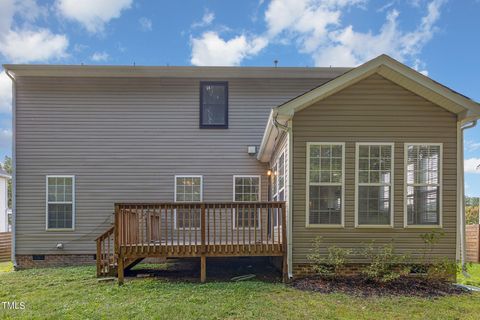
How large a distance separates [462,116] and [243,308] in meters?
5.52

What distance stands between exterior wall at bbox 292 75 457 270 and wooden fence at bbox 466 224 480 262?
17.7 feet

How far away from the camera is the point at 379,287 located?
599 centimetres

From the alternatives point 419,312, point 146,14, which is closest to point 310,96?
point 419,312

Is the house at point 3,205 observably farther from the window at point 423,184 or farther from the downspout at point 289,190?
the window at point 423,184

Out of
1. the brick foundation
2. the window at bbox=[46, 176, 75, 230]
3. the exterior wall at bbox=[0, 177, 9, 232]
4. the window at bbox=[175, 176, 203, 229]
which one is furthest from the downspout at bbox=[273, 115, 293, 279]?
the exterior wall at bbox=[0, 177, 9, 232]

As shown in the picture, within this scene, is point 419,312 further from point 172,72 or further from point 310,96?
point 172,72

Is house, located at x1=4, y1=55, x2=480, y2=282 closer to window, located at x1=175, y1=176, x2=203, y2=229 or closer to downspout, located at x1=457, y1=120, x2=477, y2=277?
window, located at x1=175, y1=176, x2=203, y2=229

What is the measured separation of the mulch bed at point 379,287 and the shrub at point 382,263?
0.14 m

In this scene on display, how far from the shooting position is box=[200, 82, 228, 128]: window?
32.4 feet

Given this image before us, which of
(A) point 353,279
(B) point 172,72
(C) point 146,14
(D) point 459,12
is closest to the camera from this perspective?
(A) point 353,279

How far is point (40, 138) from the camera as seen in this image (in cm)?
974

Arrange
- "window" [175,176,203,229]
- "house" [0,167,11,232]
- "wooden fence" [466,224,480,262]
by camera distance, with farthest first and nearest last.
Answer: "house" [0,167,11,232]
"wooden fence" [466,224,480,262]
"window" [175,176,203,229]

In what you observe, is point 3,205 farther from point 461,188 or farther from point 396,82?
point 461,188

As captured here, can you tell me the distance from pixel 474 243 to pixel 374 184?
269 inches
